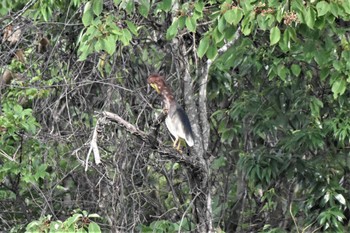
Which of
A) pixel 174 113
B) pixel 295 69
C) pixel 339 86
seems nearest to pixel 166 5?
pixel 174 113

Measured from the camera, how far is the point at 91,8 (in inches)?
191

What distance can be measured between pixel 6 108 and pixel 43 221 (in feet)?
5.36

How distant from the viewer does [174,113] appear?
5.66 meters

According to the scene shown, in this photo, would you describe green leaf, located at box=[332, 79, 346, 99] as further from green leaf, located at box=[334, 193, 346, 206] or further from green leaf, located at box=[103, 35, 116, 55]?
green leaf, located at box=[103, 35, 116, 55]

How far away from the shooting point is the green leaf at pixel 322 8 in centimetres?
455

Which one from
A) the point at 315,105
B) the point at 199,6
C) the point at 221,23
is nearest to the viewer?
the point at 221,23

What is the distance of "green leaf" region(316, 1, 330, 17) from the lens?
4547 mm

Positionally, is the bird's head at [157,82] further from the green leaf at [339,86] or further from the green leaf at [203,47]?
the green leaf at [339,86]

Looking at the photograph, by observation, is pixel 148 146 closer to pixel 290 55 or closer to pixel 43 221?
pixel 43 221

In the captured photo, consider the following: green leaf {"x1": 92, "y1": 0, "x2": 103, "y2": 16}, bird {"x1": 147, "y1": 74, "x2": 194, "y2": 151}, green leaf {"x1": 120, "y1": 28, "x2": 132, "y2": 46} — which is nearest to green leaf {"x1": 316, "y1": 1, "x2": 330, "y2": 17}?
green leaf {"x1": 120, "y1": 28, "x2": 132, "y2": 46}

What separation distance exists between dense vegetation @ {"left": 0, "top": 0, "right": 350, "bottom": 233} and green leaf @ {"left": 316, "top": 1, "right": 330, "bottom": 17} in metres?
0.03

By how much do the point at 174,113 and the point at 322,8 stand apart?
1420mm

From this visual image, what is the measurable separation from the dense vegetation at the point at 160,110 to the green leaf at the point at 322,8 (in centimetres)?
3

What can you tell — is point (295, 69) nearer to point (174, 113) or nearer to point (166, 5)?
point (174, 113)
